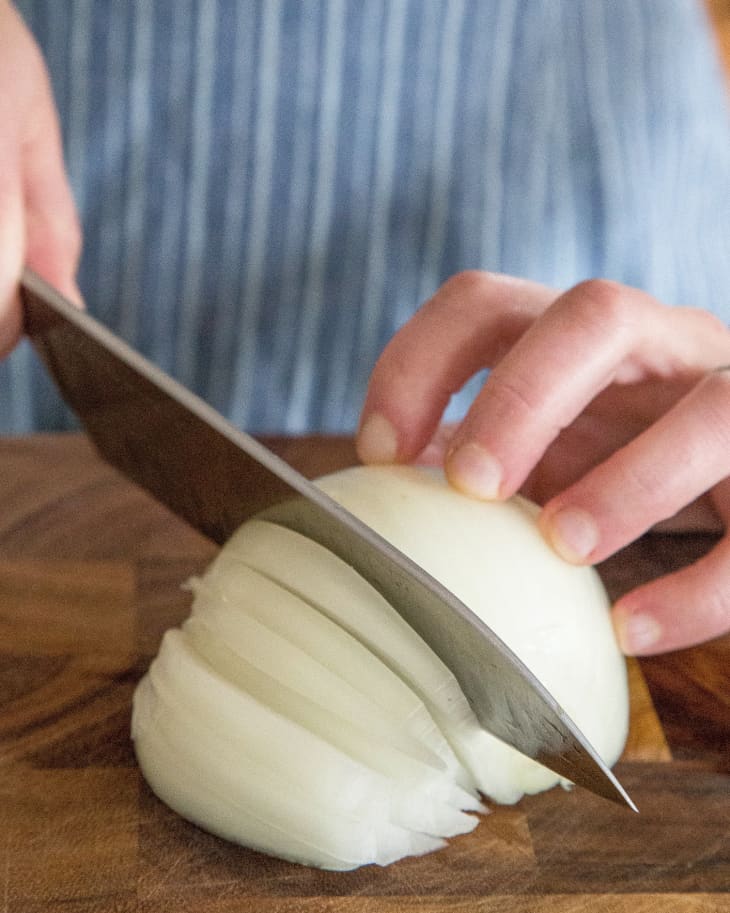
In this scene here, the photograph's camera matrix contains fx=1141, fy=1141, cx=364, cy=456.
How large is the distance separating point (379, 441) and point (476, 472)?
119 mm

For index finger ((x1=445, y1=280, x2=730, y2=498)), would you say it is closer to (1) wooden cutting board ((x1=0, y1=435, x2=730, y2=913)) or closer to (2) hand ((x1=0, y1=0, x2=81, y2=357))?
(1) wooden cutting board ((x1=0, y1=435, x2=730, y2=913))

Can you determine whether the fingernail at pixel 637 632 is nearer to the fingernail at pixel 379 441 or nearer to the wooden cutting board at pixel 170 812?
the wooden cutting board at pixel 170 812

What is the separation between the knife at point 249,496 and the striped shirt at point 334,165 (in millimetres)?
382

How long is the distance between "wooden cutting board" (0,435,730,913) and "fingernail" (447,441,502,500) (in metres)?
0.23

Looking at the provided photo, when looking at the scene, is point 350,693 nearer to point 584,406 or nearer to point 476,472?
point 476,472

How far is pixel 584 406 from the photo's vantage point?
0.94 meters

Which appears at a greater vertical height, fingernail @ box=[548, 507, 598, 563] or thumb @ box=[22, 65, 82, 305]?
thumb @ box=[22, 65, 82, 305]

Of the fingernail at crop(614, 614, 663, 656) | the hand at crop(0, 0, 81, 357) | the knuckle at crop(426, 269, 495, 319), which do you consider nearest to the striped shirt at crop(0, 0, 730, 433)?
the hand at crop(0, 0, 81, 357)

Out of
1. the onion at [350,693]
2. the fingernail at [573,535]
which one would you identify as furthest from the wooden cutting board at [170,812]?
the fingernail at [573,535]

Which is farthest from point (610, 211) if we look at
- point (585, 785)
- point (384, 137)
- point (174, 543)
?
point (585, 785)

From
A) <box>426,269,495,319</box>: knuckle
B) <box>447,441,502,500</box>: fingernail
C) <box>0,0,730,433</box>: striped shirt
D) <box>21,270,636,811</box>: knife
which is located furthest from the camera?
<box>0,0,730,433</box>: striped shirt

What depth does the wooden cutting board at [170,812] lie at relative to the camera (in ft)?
2.45

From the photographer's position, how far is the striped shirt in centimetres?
130

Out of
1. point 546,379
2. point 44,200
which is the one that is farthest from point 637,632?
point 44,200
